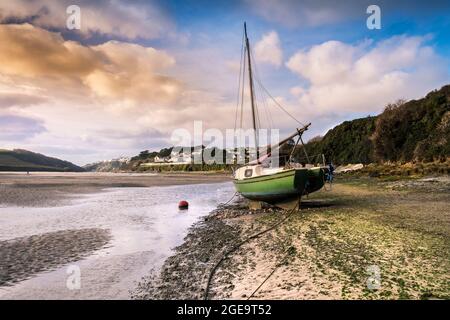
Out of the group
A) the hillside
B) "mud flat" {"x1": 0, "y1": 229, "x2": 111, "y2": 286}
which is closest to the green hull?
"mud flat" {"x1": 0, "y1": 229, "x2": 111, "y2": 286}

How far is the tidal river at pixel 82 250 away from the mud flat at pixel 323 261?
1.14m

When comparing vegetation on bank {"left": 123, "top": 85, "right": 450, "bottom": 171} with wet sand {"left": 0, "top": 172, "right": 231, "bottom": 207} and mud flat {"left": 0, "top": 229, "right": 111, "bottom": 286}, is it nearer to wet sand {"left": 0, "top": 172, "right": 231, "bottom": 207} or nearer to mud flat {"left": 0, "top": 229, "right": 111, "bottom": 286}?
wet sand {"left": 0, "top": 172, "right": 231, "bottom": 207}

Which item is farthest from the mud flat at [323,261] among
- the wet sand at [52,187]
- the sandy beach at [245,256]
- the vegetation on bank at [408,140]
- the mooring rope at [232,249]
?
the vegetation on bank at [408,140]

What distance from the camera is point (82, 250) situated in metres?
13.4

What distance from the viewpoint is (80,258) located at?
12234 mm

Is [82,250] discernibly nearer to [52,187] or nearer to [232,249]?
[232,249]

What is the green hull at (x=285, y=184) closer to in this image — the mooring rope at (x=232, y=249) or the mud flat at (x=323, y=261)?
the mooring rope at (x=232, y=249)

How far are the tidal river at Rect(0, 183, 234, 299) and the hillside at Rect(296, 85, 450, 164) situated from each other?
169 ft

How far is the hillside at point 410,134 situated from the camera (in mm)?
55153

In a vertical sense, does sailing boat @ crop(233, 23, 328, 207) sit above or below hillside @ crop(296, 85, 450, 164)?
below

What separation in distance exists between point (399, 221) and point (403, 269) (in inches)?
285

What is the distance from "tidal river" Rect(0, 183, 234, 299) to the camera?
912 cm

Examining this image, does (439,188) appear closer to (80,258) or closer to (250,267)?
(250,267)
